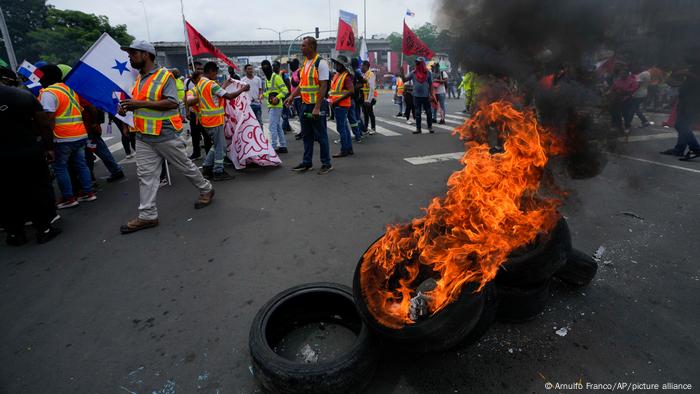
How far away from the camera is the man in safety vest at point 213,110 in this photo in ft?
19.8

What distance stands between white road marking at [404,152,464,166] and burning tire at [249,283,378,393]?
4926 mm

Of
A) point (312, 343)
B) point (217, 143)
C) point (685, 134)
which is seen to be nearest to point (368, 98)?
point (217, 143)

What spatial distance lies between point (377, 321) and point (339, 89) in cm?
587

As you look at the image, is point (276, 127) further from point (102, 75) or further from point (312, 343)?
point (312, 343)

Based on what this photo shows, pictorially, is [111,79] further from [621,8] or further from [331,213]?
[621,8]

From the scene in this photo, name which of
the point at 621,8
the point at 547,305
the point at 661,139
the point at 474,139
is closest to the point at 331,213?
the point at 474,139

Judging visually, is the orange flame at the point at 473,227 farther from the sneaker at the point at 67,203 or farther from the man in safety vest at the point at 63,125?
the sneaker at the point at 67,203

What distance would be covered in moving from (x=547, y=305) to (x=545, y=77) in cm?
178

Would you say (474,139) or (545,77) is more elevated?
(545,77)

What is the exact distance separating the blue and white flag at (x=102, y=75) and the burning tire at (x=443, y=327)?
15.6 feet

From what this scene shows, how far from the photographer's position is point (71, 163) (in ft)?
18.2

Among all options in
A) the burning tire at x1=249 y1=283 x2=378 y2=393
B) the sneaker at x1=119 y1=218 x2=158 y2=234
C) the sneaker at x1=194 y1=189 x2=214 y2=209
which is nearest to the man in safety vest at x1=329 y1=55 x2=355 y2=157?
the sneaker at x1=194 y1=189 x2=214 y2=209

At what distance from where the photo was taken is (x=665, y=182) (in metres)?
5.56

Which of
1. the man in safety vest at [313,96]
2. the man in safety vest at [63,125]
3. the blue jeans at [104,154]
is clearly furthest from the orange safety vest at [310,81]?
the blue jeans at [104,154]
